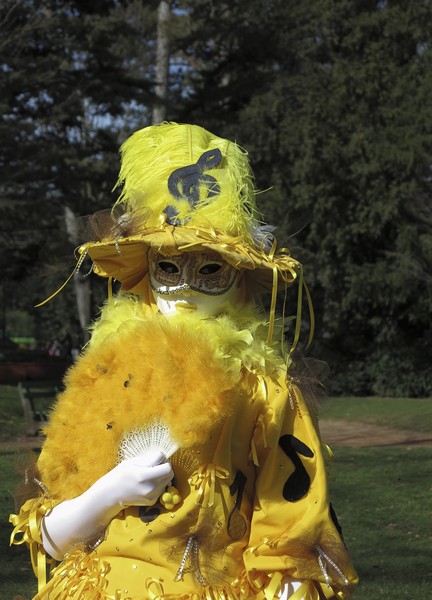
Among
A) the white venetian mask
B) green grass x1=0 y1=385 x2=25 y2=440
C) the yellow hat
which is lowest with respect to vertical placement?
green grass x1=0 y1=385 x2=25 y2=440

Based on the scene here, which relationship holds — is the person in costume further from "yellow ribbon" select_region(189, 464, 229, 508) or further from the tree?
the tree

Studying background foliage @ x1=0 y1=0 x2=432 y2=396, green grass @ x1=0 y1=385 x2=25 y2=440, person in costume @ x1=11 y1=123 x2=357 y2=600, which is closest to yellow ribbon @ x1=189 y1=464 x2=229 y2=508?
person in costume @ x1=11 y1=123 x2=357 y2=600

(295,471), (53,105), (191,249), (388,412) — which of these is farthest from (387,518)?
(53,105)

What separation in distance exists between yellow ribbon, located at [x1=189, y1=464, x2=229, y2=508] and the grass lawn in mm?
601

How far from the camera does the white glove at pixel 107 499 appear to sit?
236cm

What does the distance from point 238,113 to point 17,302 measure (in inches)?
1000

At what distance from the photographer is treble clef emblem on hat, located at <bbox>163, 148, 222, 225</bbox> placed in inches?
110

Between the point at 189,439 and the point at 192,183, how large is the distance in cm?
89

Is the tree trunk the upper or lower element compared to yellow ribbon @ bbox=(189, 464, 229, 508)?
upper

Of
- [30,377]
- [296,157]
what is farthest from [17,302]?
[296,157]

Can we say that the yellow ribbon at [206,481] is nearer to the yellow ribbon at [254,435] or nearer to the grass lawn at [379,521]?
the yellow ribbon at [254,435]

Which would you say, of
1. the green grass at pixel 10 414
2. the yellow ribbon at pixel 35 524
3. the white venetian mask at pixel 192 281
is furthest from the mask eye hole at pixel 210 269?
the green grass at pixel 10 414

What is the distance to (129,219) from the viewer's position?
2770mm

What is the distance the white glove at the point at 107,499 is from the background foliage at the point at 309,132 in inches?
601
